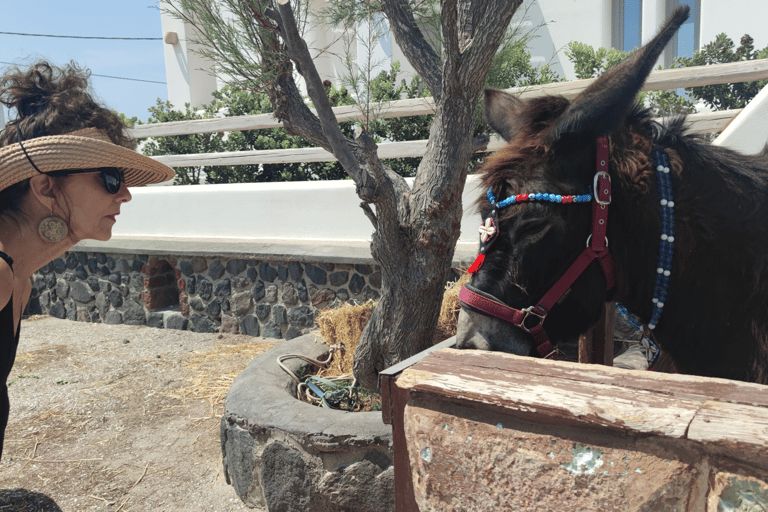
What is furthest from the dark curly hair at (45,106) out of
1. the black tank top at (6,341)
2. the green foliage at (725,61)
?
the green foliage at (725,61)

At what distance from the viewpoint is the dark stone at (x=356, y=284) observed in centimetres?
500

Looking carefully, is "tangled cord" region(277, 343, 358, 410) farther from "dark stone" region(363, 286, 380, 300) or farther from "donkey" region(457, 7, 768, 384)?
"donkey" region(457, 7, 768, 384)

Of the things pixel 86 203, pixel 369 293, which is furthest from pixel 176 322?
pixel 86 203

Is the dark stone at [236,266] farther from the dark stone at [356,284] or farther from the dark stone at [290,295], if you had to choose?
the dark stone at [356,284]

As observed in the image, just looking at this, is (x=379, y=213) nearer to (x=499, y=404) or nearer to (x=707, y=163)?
(x=707, y=163)

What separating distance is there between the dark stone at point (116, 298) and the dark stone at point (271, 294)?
2.26 meters

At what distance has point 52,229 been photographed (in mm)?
1834

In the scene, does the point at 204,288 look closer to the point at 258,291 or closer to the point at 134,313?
the point at 258,291

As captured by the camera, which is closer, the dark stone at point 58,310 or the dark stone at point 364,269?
the dark stone at point 364,269

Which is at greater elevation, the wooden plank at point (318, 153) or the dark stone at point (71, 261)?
the wooden plank at point (318, 153)

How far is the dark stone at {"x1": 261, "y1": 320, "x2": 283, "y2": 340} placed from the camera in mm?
5617

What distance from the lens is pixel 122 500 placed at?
3.05 metres

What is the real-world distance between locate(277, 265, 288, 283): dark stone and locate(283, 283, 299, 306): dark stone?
62 millimetres

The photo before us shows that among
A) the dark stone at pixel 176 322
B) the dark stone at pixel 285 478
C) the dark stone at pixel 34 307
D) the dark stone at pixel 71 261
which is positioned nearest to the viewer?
the dark stone at pixel 285 478
